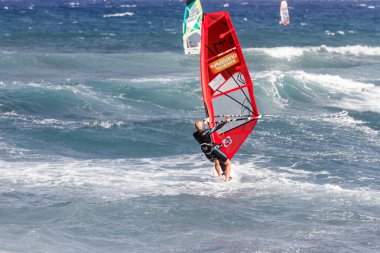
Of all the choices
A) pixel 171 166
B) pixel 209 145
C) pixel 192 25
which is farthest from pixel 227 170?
pixel 192 25

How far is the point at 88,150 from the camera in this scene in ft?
50.5

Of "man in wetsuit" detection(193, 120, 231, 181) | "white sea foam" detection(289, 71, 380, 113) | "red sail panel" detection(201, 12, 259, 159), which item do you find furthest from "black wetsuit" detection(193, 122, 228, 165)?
"white sea foam" detection(289, 71, 380, 113)

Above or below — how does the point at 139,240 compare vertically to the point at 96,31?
above

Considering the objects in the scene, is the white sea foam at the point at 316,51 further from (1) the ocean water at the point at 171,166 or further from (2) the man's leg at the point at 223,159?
(2) the man's leg at the point at 223,159

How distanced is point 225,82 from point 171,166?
8.53ft

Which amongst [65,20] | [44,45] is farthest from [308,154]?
[65,20]

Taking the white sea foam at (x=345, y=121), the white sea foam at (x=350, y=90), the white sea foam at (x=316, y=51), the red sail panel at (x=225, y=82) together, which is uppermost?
the red sail panel at (x=225, y=82)

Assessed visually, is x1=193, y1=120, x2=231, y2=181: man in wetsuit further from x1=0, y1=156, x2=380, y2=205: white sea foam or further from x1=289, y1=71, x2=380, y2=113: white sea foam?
x1=289, y1=71, x2=380, y2=113: white sea foam

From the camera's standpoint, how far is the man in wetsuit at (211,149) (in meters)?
11.5

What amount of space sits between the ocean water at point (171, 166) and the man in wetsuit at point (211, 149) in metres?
0.31

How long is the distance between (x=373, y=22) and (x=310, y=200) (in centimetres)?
5697

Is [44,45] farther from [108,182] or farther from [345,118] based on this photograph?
[108,182]

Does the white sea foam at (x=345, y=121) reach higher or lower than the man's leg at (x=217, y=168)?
lower

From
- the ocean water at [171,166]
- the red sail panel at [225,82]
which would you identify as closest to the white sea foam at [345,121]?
the ocean water at [171,166]
